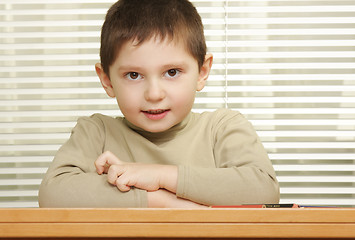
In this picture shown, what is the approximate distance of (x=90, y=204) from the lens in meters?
0.84

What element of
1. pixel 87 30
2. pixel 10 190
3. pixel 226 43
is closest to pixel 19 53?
pixel 87 30

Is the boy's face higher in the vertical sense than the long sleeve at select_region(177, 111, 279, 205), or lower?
higher

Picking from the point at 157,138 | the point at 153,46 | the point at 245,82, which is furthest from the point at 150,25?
the point at 245,82

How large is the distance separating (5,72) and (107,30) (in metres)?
0.86

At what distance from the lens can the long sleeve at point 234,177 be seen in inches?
33.2

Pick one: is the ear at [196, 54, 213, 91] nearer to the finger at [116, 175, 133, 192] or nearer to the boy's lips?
the boy's lips

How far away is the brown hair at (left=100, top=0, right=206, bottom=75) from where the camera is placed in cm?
92

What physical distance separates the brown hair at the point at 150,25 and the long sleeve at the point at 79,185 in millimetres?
187

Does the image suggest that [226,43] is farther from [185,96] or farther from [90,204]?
[90,204]

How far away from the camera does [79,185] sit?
85cm

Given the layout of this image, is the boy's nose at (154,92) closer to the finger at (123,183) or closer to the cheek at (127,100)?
the cheek at (127,100)

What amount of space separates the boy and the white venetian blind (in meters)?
0.61

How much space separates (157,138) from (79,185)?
0.25 m

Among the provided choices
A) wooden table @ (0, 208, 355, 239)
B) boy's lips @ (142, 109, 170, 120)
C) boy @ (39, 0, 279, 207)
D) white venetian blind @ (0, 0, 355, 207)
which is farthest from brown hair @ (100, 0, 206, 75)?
white venetian blind @ (0, 0, 355, 207)
